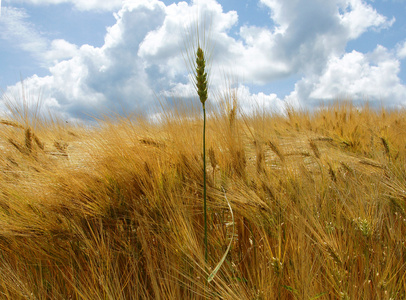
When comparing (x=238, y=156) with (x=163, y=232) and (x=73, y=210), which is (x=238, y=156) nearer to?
(x=163, y=232)

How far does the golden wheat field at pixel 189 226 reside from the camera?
101cm

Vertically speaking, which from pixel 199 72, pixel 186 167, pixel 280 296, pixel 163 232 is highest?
pixel 199 72

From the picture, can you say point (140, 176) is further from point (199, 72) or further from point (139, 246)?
point (199, 72)

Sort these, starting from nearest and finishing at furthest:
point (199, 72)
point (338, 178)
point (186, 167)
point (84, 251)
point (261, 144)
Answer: point (199, 72), point (84, 251), point (186, 167), point (338, 178), point (261, 144)

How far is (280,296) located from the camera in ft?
3.12

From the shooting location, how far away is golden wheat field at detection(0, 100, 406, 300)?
1.01 m

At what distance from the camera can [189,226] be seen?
103cm

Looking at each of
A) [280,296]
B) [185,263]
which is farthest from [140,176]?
[280,296]

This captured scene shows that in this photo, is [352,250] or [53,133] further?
[53,133]

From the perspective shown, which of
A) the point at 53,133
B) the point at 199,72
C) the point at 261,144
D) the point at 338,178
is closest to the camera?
the point at 199,72

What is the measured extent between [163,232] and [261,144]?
78 centimetres

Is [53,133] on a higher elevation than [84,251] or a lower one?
higher

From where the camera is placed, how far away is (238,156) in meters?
1.54

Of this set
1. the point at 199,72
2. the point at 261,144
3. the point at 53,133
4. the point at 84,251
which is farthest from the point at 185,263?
the point at 53,133
